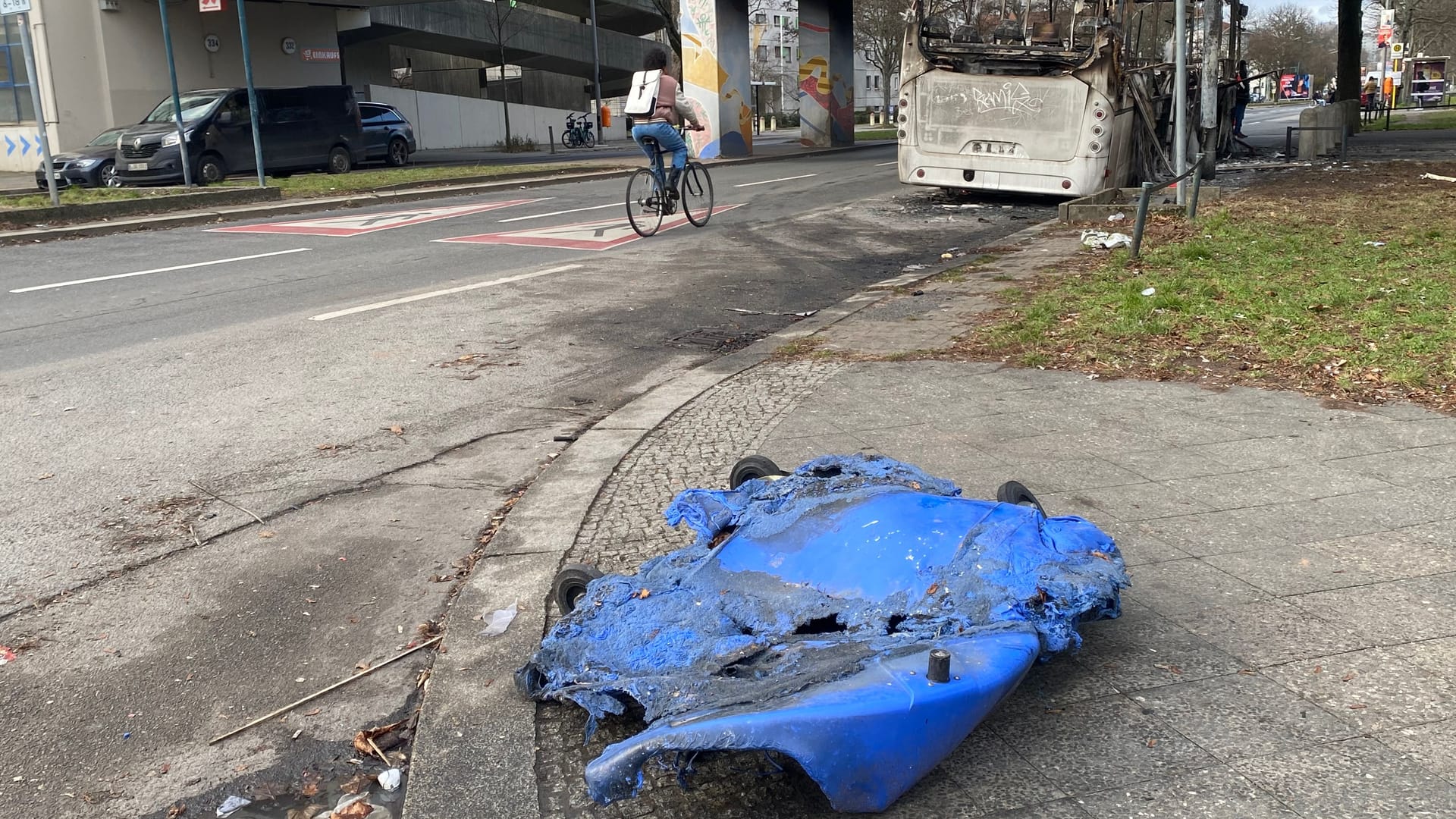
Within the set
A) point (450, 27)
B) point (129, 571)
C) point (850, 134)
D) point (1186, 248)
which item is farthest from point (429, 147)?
point (129, 571)

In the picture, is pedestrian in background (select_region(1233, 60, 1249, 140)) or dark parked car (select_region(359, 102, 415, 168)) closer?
pedestrian in background (select_region(1233, 60, 1249, 140))

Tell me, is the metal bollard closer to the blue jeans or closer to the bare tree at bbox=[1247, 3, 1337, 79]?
the blue jeans

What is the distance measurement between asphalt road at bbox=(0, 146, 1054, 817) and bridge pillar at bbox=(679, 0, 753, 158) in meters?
18.4

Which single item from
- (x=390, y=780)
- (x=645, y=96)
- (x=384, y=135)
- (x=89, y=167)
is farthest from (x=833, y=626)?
(x=384, y=135)

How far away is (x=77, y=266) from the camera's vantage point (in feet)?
38.7

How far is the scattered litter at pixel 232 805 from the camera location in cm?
277

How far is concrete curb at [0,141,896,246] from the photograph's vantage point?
48.1 ft

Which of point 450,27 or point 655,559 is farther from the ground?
point 450,27

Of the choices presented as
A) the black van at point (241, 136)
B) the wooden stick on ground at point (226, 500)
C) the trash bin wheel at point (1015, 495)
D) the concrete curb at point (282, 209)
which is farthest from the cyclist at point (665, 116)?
the black van at point (241, 136)

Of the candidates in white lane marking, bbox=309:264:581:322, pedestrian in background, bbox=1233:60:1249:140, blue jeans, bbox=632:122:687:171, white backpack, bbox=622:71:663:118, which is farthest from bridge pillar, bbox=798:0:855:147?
white lane marking, bbox=309:264:581:322

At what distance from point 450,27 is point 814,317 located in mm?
37572

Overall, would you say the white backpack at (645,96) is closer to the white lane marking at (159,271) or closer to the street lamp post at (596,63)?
the white lane marking at (159,271)

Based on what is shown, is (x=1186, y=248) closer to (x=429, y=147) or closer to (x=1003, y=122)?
(x=1003, y=122)

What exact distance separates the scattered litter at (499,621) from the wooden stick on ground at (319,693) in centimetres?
13
